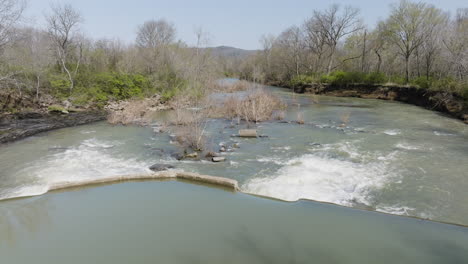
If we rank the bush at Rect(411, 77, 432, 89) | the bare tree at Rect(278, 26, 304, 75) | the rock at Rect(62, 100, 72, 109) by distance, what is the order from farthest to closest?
the bare tree at Rect(278, 26, 304, 75)
the bush at Rect(411, 77, 432, 89)
the rock at Rect(62, 100, 72, 109)

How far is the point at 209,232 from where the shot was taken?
7.13 m

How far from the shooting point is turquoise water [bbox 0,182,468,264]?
6.21 m

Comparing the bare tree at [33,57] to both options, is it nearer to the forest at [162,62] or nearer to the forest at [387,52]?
the forest at [162,62]

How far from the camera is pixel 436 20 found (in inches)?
1230

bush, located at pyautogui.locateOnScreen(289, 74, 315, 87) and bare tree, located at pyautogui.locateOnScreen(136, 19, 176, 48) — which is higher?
bare tree, located at pyautogui.locateOnScreen(136, 19, 176, 48)

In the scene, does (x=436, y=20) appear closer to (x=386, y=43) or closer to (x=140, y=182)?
(x=386, y=43)

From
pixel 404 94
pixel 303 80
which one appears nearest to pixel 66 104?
pixel 404 94

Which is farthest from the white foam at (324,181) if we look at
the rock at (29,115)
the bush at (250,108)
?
the rock at (29,115)

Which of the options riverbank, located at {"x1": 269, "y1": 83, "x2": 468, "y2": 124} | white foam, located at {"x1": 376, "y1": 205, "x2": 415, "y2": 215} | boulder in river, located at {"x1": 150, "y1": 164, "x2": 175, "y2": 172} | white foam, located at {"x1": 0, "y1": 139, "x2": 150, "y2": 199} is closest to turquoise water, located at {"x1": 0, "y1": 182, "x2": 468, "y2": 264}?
white foam, located at {"x1": 376, "y1": 205, "x2": 415, "y2": 215}

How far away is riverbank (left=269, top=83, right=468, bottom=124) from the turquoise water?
58.2 feet

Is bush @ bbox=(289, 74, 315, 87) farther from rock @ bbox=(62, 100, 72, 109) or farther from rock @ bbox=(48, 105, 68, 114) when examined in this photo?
rock @ bbox=(48, 105, 68, 114)

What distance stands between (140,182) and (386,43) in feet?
128

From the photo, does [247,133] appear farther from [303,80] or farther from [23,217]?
[303,80]

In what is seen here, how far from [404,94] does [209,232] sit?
32.6 metres
